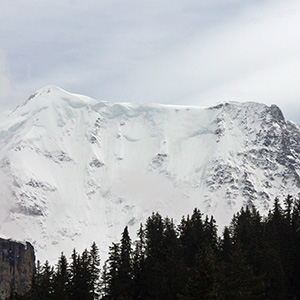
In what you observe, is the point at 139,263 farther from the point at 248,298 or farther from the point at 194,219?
the point at 248,298

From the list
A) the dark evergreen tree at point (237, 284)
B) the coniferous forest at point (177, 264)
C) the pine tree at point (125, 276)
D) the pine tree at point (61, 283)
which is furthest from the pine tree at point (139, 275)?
the dark evergreen tree at point (237, 284)

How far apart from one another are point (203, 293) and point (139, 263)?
1686 inches

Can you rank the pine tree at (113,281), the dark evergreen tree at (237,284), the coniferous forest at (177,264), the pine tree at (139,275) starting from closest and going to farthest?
the dark evergreen tree at (237,284) < the coniferous forest at (177,264) < the pine tree at (113,281) < the pine tree at (139,275)

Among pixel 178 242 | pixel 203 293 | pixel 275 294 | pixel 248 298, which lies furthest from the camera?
pixel 178 242

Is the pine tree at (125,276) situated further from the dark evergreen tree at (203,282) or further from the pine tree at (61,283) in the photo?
the dark evergreen tree at (203,282)

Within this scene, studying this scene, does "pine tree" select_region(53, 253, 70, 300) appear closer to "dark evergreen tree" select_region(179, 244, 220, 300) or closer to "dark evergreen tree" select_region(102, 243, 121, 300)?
"dark evergreen tree" select_region(102, 243, 121, 300)

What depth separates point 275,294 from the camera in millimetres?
74125

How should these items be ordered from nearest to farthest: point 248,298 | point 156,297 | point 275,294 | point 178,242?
point 248,298
point 275,294
point 156,297
point 178,242

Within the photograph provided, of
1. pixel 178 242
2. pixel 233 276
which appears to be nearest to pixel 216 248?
pixel 178 242

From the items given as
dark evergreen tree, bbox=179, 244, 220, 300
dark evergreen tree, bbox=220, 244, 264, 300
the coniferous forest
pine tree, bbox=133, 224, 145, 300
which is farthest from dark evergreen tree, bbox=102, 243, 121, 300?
dark evergreen tree, bbox=179, 244, 220, 300

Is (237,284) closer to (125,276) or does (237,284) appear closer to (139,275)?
(125,276)

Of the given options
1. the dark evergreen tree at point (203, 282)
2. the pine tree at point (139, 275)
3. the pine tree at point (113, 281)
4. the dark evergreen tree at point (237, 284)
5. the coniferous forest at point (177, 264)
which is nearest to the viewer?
the dark evergreen tree at point (203, 282)

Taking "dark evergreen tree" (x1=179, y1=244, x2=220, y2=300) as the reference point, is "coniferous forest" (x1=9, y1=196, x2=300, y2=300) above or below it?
above

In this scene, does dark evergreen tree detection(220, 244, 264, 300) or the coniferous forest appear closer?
dark evergreen tree detection(220, 244, 264, 300)
